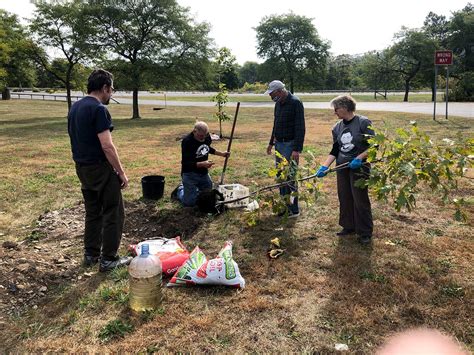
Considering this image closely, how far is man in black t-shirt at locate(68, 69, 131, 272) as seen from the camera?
12.2ft

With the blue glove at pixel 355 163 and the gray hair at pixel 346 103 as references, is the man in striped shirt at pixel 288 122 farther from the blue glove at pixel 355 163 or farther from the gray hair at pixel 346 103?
the blue glove at pixel 355 163

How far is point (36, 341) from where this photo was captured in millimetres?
2971

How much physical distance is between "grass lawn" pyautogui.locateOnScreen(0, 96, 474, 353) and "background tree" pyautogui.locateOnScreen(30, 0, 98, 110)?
59.3 feet

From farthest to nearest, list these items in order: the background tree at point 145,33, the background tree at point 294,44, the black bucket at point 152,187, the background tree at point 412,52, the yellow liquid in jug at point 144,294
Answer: the background tree at point 294,44, the background tree at point 412,52, the background tree at point 145,33, the black bucket at point 152,187, the yellow liquid in jug at point 144,294

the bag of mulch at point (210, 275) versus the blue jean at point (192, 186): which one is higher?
the blue jean at point (192, 186)

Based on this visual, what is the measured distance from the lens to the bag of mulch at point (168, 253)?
12.8ft

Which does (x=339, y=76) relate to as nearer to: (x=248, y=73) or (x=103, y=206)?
(x=248, y=73)

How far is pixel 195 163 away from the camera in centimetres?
582

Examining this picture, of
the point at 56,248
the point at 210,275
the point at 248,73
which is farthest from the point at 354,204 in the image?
the point at 248,73

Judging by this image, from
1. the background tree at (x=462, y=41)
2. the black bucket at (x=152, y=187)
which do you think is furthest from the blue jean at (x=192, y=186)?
the background tree at (x=462, y=41)

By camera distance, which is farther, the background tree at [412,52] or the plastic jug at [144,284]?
the background tree at [412,52]

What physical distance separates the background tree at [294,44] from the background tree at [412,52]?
9.32 meters

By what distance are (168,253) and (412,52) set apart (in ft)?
150

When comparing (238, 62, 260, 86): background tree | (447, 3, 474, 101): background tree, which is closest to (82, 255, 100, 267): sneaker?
(447, 3, 474, 101): background tree
